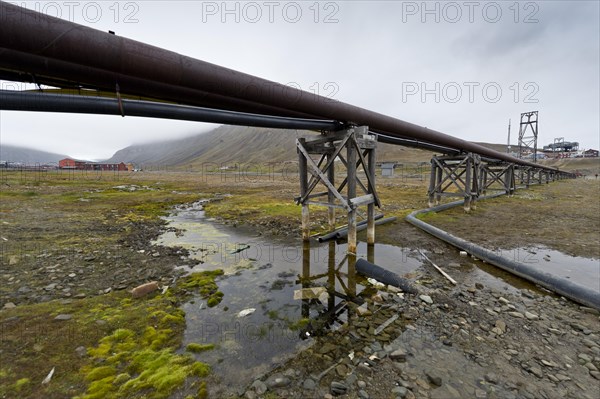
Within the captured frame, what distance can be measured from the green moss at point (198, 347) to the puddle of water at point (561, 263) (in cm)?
892

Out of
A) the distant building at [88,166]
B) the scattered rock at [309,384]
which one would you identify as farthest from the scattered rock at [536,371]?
the distant building at [88,166]

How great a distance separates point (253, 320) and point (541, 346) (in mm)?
4997

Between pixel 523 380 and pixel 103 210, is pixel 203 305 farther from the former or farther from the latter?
pixel 103 210

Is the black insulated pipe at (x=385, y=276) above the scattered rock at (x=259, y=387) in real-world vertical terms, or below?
above

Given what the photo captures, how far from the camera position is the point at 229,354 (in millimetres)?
3732

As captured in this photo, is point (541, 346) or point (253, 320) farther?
point (253, 320)

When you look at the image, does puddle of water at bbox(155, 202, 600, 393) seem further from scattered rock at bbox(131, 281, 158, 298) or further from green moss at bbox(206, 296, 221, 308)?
scattered rock at bbox(131, 281, 158, 298)

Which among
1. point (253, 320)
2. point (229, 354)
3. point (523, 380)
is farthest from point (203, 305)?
point (523, 380)

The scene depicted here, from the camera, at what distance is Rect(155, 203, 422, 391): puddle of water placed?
3.78m

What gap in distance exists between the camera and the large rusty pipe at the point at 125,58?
2691 millimetres

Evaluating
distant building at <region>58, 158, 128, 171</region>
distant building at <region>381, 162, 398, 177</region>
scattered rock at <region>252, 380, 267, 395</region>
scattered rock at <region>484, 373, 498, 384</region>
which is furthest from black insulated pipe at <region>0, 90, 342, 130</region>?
distant building at <region>58, 158, 128, 171</region>

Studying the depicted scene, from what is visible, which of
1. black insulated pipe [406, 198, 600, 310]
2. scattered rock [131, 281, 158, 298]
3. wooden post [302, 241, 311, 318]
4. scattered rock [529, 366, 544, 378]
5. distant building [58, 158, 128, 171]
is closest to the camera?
scattered rock [529, 366, 544, 378]

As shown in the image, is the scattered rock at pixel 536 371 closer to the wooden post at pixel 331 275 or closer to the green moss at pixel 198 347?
the wooden post at pixel 331 275

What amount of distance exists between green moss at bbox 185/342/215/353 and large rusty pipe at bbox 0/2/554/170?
4393mm
